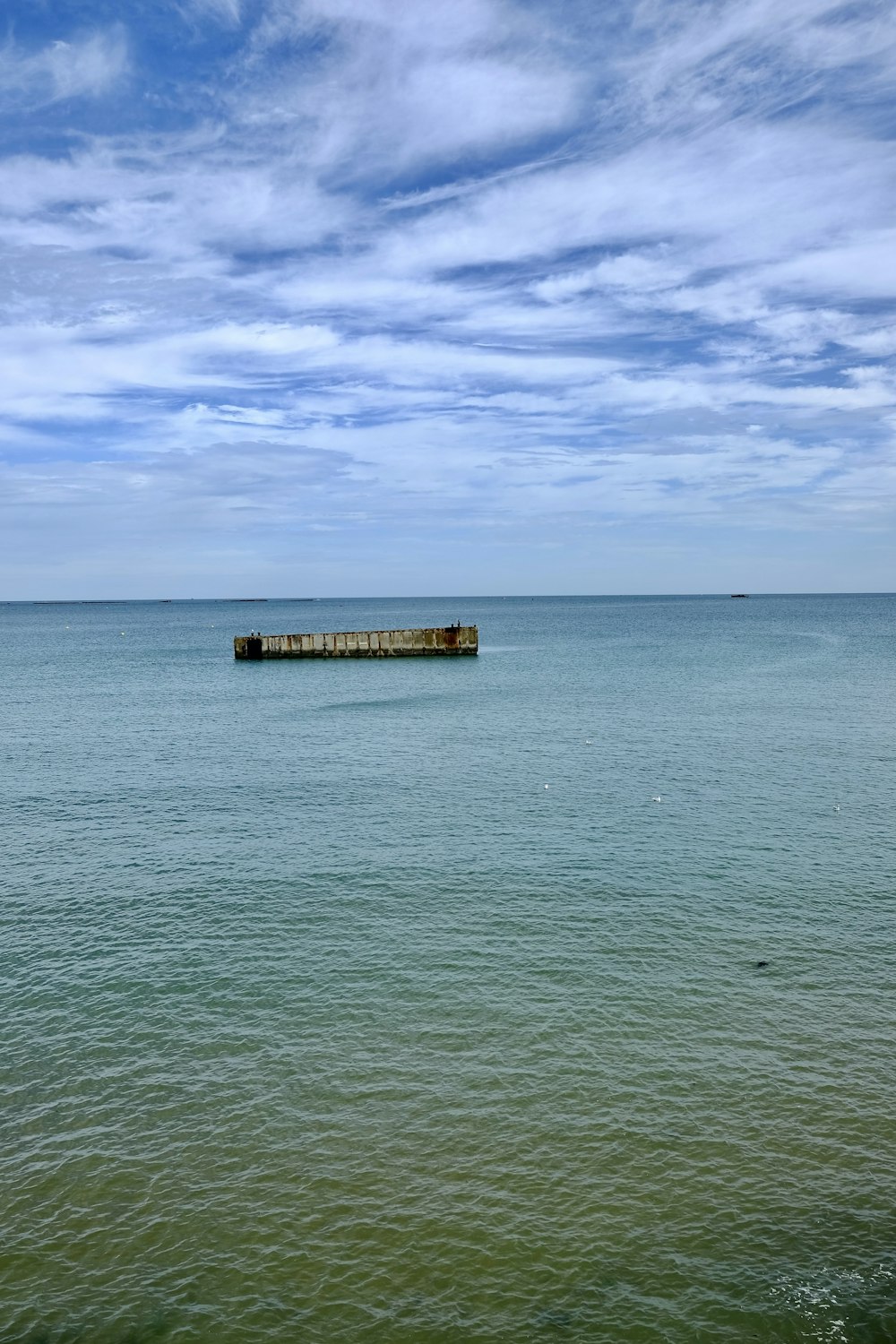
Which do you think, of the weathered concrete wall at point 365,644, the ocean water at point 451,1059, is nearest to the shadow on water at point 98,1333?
the ocean water at point 451,1059

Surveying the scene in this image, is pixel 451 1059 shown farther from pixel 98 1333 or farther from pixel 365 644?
pixel 365 644

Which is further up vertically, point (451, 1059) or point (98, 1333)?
point (451, 1059)

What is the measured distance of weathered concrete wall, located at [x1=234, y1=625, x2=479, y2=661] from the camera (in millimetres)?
110625

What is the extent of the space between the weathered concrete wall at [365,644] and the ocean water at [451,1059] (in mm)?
66369

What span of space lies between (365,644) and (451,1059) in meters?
92.9

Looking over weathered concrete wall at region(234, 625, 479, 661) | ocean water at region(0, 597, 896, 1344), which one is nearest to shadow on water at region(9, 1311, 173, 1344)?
ocean water at region(0, 597, 896, 1344)

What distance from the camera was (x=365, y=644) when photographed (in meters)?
111

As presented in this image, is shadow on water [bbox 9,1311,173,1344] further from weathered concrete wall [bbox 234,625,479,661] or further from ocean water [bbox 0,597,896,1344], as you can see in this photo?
weathered concrete wall [bbox 234,625,479,661]

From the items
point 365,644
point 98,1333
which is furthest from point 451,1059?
point 365,644

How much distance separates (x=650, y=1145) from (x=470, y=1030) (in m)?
4.93

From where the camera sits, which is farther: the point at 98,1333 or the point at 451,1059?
A: the point at 451,1059

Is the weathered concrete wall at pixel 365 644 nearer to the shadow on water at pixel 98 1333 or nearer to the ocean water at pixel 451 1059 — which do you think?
the ocean water at pixel 451 1059

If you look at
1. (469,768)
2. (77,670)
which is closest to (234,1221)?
(469,768)

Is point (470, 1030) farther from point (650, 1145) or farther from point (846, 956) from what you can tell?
point (846, 956)
